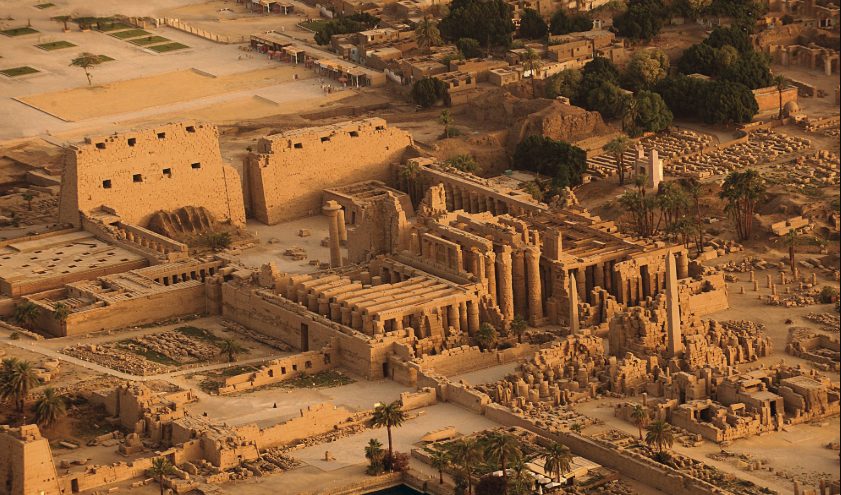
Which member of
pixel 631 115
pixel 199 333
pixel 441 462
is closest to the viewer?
pixel 441 462

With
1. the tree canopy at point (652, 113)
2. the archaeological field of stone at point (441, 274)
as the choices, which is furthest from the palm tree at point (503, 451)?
the tree canopy at point (652, 113)

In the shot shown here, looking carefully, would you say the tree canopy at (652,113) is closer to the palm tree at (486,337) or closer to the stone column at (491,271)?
the stone column at (491,271)

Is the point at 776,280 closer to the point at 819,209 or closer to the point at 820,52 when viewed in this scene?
the point at 819,209

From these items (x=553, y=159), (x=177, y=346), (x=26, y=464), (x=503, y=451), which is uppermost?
(x=26, y=464)

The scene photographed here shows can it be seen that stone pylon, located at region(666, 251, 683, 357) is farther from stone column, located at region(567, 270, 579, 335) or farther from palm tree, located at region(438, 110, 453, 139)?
palm tree, located at region(438, 110, 453, 139)

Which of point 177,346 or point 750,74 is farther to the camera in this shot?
point 750,74

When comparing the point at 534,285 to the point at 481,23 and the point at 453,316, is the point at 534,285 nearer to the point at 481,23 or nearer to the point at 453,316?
the point at 453,316

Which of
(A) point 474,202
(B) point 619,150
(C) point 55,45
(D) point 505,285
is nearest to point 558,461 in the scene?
(D) point 505,285
